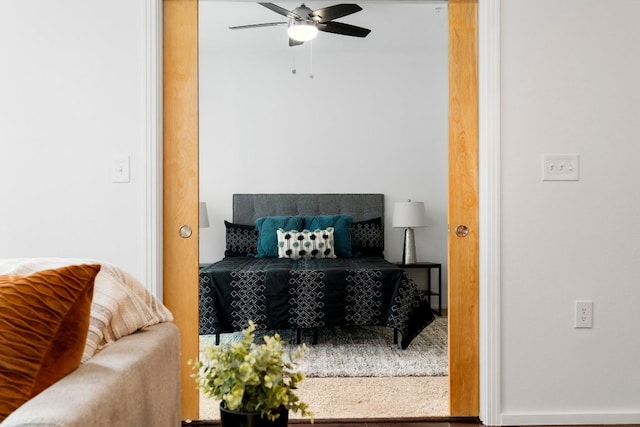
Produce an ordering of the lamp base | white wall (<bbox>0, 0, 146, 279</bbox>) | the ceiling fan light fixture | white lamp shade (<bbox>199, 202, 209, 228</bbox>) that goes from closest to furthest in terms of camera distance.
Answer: white wall (<bbox>0, 0, 146, 279</bbox>), the ceiling fan light fixture, white lamp shade (<bbox>199, 202, 209, 228</bbox>), the lamp base

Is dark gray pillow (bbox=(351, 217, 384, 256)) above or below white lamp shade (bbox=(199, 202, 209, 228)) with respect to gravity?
below

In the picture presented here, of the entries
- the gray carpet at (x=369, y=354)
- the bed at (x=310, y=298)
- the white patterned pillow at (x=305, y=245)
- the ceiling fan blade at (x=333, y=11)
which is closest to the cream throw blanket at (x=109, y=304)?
the gray carpet at (x=369, y=354)

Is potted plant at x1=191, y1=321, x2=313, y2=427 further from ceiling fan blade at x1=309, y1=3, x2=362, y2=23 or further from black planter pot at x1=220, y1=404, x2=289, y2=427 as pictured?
ceiling fan blade at x1=309, y1=3, x2=362, y2=23

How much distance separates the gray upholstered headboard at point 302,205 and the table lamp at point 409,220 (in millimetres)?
292

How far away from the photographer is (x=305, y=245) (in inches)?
194

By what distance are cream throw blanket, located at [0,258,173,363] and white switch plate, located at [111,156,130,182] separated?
1.02 m

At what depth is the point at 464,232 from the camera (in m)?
2.48

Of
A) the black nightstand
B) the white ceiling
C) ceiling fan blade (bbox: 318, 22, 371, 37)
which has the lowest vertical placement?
the black nightstand

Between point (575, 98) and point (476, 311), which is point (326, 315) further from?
point (575, 98)

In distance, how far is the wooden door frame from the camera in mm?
2443

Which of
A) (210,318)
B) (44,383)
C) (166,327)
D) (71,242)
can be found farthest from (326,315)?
(44,383)

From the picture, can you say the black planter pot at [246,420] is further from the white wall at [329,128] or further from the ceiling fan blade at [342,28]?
the white wall at [329,128]

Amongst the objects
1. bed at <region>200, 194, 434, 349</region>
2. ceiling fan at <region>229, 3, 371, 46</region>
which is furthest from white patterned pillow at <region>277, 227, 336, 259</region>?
ceiling fan at <region>229, 3, 371, 46</region>

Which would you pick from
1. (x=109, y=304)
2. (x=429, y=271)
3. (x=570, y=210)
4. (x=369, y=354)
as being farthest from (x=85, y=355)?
(x=429, y=271)
